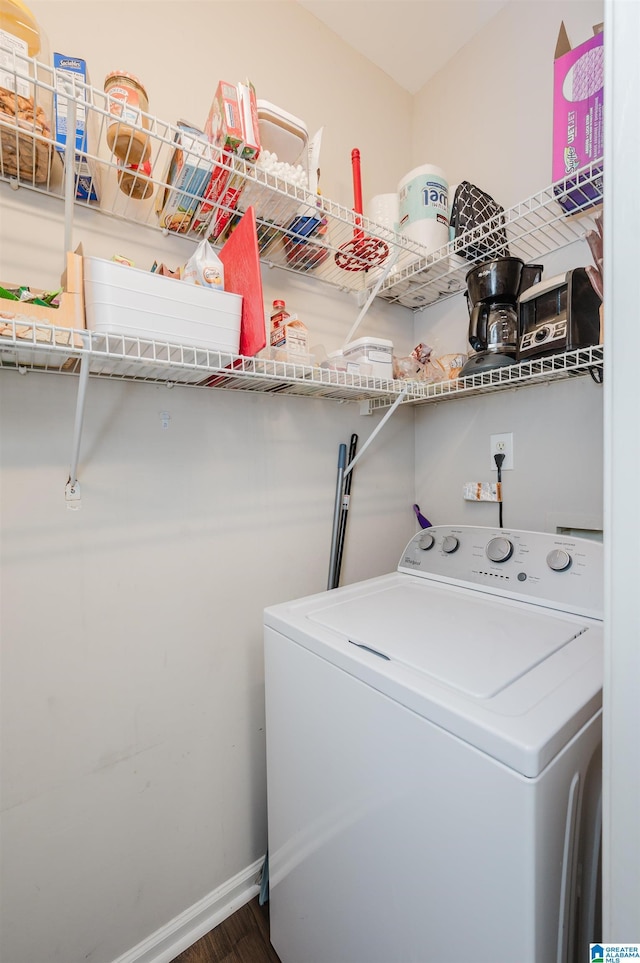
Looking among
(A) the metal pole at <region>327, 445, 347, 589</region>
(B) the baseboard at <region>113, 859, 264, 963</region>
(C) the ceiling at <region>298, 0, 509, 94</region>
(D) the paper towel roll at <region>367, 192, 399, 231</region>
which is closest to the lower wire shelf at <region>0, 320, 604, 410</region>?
(A) the metal pole at <region>327, 445, 347, 589</region>

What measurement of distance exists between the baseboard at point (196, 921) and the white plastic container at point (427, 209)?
7.42ft

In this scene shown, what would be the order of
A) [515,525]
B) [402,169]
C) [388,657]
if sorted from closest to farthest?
[388,657], [515,525], [402,169]

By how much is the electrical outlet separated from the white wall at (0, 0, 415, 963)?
2.03ft

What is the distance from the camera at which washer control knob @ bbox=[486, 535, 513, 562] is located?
127 centimetres

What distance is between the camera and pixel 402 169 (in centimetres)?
190

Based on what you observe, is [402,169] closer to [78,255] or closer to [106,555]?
[78,255]

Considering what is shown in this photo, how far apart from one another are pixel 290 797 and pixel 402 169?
245 centimetres

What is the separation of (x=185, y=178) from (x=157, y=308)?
0.41m

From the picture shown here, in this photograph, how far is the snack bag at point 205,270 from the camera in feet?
3.32

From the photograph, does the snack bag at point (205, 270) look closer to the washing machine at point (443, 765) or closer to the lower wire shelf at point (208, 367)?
the lower wire shelf at point (208, 367)

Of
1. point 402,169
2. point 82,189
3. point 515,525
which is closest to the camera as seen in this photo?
point 82,189

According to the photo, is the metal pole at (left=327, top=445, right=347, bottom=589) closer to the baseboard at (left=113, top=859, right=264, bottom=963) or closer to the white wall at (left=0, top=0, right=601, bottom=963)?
the white wall at (left=0, top=0, right=601, bottom=963)

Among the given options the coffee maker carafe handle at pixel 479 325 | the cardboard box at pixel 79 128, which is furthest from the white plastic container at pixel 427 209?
the cardboard box at pixel 79 128

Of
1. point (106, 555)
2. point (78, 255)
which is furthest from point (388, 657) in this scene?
point (78, 255)
